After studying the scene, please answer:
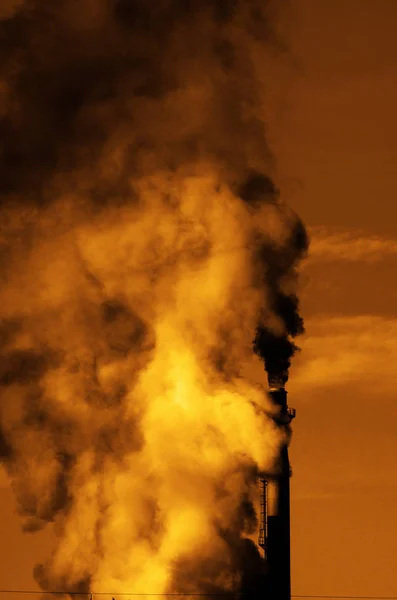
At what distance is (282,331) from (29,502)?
1732 cm

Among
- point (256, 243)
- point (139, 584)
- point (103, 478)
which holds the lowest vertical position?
point (139, 584)

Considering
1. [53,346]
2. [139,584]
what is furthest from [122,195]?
[139,584]

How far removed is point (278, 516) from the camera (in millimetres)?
87438

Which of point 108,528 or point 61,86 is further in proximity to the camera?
point 61,86

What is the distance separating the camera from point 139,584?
8344 centimetres

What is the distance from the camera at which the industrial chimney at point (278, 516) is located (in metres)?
86.4

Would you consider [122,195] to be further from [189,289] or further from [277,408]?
[277,408]

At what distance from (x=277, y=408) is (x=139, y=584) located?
12.3m

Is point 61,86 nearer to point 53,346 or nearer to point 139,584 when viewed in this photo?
point 53,346

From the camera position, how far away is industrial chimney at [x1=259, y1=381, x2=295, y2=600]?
283 feet

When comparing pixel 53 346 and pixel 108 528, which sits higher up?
pixel 53 346

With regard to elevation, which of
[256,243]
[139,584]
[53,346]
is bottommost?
[139,584]

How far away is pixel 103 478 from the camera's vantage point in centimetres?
8588

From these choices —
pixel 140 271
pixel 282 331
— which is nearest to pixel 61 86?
pixel 140 271
